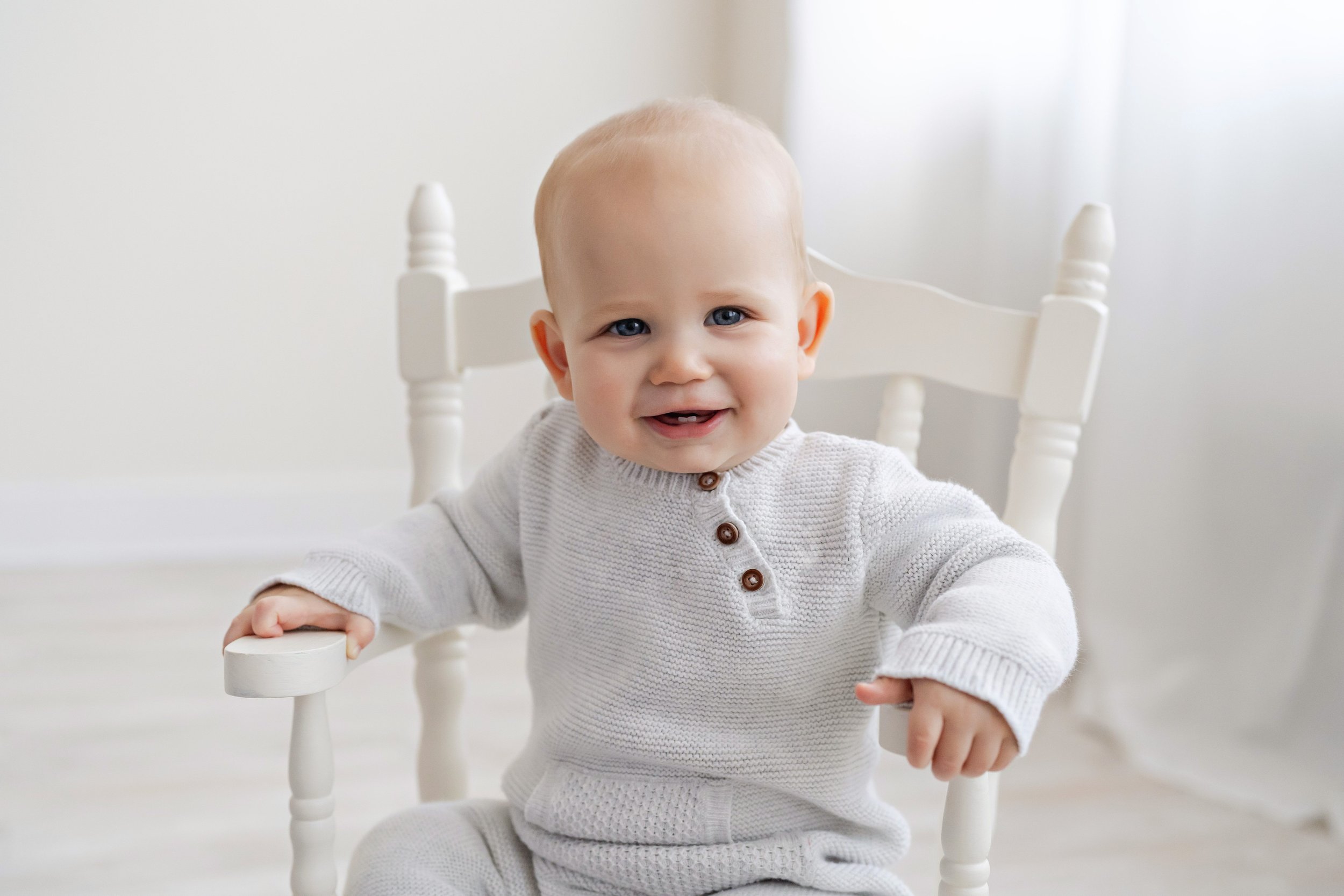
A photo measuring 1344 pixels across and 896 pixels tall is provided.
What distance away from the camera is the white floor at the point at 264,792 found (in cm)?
130

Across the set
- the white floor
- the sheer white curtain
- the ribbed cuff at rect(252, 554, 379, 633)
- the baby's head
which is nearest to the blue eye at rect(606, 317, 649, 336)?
the baby's head

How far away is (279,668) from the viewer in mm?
692

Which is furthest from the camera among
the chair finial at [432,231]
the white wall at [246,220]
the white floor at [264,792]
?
the white wall at [246,220]

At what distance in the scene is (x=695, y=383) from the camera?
71cm

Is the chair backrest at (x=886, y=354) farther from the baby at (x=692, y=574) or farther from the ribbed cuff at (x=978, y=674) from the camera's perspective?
the ribbed cuff at (x=978, y=674)

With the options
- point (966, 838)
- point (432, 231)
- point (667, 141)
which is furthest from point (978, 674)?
point (432, 231)

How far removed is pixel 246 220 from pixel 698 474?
2.12 m

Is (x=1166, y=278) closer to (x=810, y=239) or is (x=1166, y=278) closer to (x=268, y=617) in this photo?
(x=810, y=239)

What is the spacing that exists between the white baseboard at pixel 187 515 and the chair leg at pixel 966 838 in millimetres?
1976

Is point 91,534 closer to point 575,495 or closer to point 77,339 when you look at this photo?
point 77,339

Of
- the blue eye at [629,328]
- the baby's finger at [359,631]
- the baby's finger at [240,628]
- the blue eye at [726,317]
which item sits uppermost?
the blue eye at [726,317]

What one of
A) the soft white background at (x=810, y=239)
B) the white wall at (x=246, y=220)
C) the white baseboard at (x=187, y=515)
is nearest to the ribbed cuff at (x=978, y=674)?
the soft white background at (x=810, y=239)

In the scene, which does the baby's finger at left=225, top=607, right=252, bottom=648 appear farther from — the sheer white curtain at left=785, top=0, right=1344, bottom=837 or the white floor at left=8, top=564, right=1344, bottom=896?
the sheer white curtain at left=785, top=0, right=1344, bottom=837

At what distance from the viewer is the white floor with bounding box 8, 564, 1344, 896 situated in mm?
1304
